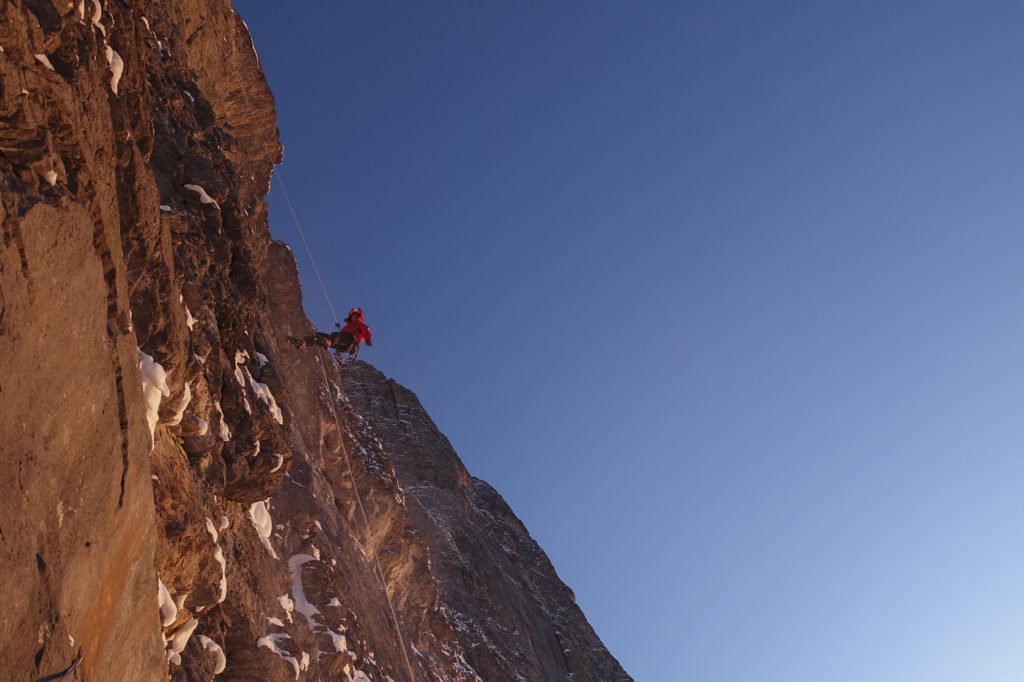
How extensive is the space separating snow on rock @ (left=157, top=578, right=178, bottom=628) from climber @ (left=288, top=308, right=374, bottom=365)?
9.42 m

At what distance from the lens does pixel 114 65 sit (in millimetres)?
7898

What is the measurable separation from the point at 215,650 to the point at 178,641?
808 mm

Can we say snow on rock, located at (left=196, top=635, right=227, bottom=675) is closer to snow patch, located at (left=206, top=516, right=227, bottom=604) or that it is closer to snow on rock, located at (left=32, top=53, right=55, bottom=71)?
snow patch, located at (left=206, top=516, right=227, bottom=604)

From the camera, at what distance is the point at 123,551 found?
6.60 meters

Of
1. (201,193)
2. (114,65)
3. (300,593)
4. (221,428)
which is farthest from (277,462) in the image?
(114,65)

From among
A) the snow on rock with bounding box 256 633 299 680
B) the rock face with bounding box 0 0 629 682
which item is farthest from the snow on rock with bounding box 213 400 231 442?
the snow on rock with bounding box 256 633 299 680

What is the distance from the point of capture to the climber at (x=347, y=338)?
A: 17297mm

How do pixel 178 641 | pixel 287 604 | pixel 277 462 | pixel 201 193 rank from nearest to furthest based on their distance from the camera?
1. pixel 178 641
2. pixel 277 462
3. pixel 201 193
4. pixel 287 604

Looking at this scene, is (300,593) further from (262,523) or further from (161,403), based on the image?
(161,403)

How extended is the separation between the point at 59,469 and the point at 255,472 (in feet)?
15.5

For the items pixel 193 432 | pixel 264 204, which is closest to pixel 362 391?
pixel 264 204

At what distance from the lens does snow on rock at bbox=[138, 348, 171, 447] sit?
24.9 feet

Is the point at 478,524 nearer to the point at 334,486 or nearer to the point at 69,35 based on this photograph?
the point at 334,486

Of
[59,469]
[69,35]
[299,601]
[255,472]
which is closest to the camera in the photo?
[59,469]
